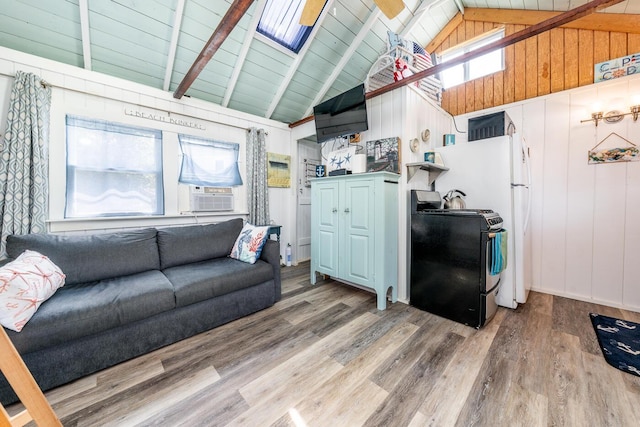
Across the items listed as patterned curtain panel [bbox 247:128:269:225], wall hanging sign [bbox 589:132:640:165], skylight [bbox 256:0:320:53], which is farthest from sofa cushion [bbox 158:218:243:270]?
wall hanging sign [bbox 589:132:640:165]

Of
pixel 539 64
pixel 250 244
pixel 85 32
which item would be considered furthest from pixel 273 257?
pixel 539 64

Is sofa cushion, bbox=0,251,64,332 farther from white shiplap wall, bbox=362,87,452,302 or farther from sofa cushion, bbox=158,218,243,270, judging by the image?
white shiplap wall, bbox=362,87,452,302

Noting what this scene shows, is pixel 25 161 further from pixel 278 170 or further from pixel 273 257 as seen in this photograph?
pixel 278 170

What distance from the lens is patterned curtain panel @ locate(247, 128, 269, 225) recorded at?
346 centimetres

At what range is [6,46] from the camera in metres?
2.04

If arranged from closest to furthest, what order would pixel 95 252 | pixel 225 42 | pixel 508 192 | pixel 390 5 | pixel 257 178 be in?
pixel 390 5
pixel 95 252
pixel 508 192
pixel 225 42
pixel 257 178

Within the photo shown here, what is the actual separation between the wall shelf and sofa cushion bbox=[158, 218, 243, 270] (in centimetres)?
212

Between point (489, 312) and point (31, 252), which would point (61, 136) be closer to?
point (31, 252)

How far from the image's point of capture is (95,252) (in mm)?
1978

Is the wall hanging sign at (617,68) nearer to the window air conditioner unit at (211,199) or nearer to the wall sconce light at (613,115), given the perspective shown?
the wall sconce light at (613,115)

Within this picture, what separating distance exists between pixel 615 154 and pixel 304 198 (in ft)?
12.8

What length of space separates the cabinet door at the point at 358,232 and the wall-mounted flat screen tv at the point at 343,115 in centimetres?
72

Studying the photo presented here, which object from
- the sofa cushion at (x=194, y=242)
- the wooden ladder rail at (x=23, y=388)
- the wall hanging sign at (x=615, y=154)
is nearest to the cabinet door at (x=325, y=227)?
the sofa cushion at (x=194, y=242)

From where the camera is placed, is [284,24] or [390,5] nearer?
[390,5]
